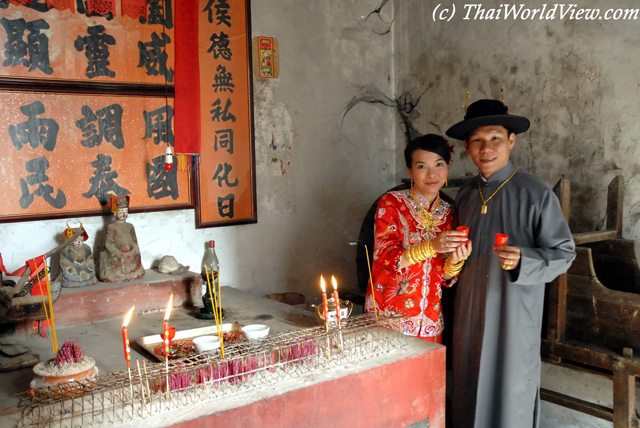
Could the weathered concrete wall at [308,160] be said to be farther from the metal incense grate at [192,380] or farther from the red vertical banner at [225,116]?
the metal incense grate at [192,380]

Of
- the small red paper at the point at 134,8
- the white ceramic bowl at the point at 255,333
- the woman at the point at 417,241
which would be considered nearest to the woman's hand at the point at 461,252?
the woman at the point at 417,241

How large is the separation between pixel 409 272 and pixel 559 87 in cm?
164

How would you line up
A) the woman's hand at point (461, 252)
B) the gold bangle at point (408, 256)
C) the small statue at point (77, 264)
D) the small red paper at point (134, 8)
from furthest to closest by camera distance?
1. the small red paper at point (134, 8)
2. the small statue at point (77, 264)
3. the gold bangle at point (408, 256)
4. the woman's hand at point (461, 252)

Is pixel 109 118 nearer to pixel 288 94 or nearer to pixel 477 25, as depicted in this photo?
pixel 288 94

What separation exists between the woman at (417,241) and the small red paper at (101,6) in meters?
1.98

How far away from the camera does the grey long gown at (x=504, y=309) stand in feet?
7.34

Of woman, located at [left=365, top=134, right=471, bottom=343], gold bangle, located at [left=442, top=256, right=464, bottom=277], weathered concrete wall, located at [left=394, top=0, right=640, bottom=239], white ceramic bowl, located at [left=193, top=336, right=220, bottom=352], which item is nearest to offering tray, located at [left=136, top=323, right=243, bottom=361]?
white ceramic bowl, located at [left=193, top=336, right=220, bottom=352]

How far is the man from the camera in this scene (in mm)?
2252

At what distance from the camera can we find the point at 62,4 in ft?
9.78

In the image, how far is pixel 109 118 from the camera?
10.4 ft

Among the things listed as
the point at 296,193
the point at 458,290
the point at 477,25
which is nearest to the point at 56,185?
the point at 296,193

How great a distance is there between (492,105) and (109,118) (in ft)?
7.14

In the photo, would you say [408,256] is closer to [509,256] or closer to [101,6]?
[509,256]

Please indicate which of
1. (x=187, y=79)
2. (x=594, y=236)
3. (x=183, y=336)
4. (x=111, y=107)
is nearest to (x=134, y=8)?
(x=187, y=79)
